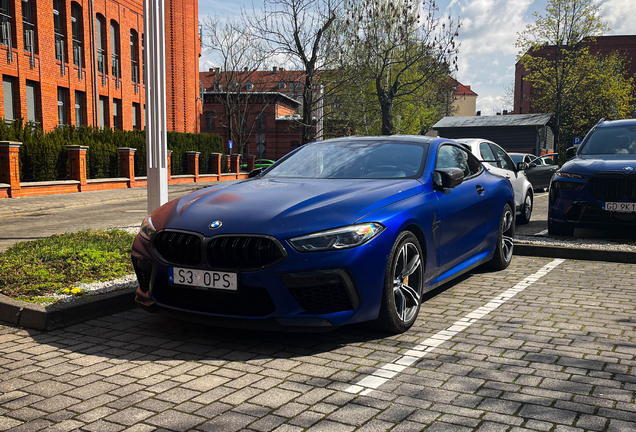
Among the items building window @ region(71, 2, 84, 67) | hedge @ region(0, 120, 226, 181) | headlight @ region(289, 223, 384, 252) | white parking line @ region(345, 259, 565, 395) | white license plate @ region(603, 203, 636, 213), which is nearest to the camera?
white parking line @ region(345, 259, 565, 395)

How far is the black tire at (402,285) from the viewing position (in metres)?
4.52

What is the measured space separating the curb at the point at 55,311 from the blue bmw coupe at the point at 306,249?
630 mm

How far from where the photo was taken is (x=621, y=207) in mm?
8711

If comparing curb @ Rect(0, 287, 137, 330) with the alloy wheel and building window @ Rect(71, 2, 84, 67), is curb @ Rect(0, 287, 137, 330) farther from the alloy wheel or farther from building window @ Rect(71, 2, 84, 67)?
building window @ Rect(71, 2, 84, 67)

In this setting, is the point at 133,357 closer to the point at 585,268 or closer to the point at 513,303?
the point at 513,303

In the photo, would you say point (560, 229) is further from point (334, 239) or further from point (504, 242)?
point (334, 239)

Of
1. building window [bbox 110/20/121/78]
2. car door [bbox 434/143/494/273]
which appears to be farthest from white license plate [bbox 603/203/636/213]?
building window [bbox 110/20/121/78]

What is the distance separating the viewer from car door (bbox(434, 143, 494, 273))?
5.50m

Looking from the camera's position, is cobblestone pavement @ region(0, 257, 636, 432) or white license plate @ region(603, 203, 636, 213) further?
white license plate @ region(603, 203, 636, 213)

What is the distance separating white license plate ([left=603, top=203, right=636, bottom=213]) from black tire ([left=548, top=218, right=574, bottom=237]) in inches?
28.4

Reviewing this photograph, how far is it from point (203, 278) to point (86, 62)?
30.6 metres

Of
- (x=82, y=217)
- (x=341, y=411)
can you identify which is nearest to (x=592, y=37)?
(x=82, y=217)

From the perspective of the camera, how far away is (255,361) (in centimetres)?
409

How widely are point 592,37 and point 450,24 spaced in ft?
66.4
